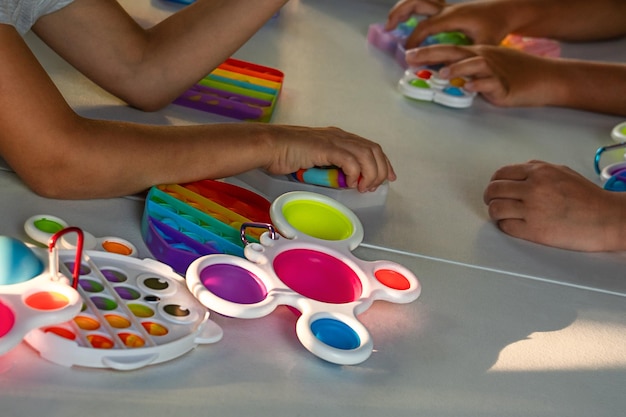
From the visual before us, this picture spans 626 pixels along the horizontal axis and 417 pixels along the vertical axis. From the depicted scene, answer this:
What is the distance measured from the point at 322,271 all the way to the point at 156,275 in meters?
0.14

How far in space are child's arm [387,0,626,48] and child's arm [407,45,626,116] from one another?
0.28ft

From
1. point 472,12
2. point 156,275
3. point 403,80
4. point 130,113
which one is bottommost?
point 156,275

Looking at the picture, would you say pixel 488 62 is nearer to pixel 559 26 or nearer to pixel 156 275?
pixel 559 26

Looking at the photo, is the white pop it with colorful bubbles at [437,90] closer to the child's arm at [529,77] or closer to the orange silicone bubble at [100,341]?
the child's arm at [529,77]

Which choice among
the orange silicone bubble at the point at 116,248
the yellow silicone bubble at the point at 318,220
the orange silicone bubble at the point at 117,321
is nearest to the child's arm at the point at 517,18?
the yellow silicone bubble at the point at 318,220

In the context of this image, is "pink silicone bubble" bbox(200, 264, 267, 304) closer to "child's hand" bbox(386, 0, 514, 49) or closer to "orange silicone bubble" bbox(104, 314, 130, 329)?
"orange silicone bubble" bbox(104, 314, 130, 329)

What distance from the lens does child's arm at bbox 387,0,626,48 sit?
139cm

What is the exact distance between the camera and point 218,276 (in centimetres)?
73

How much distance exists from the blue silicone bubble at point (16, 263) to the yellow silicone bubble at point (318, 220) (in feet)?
0.82

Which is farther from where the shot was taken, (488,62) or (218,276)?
(488,62)

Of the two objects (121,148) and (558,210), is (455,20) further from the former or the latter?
(121,148)

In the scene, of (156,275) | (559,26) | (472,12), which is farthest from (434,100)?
(156,275)

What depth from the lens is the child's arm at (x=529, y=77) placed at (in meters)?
1.27

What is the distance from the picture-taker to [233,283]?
0.73 metres
